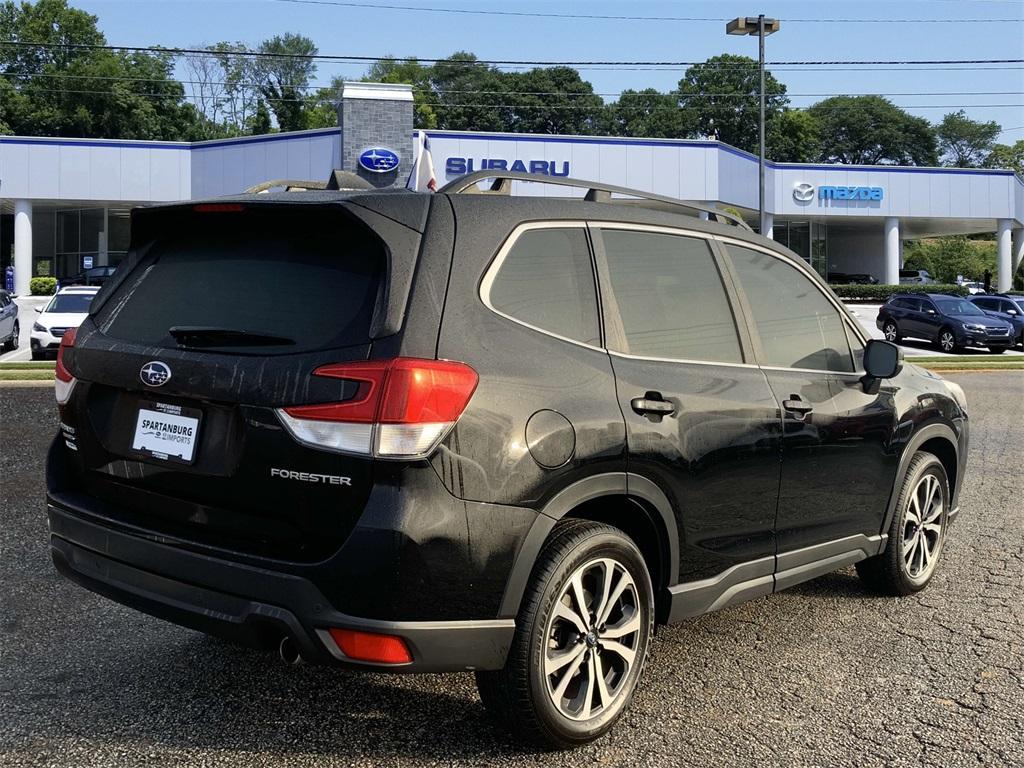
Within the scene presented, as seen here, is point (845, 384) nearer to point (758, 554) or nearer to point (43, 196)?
point (758, 554)

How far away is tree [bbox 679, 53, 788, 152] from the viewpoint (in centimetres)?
9831

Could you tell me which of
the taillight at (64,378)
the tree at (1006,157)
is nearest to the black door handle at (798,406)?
the taillight at (64,378)

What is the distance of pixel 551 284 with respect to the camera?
3.36 meters

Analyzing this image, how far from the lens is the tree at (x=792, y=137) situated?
98312 millimetres

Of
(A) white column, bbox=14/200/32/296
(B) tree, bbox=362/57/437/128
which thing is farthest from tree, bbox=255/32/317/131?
(A) white column, bbox=14/200/32/296

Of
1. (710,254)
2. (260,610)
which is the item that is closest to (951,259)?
(710,254)

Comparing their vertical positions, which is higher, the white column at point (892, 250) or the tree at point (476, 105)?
the tree at point (476, 105)

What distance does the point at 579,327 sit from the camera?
11.1 ft

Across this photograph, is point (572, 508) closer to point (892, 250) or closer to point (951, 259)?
point (892, 250)

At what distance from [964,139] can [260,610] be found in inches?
5439

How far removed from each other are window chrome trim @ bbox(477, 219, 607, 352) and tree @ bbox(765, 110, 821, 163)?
9967 cm

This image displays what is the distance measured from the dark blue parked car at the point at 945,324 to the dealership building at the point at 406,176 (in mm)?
7452

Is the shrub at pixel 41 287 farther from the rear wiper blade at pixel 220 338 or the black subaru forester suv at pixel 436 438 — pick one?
the rear wiper blade at pixel 220 338

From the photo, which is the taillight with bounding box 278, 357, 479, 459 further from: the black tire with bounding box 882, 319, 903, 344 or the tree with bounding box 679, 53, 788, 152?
the tree with bounding box 679, 53, 788, 152
